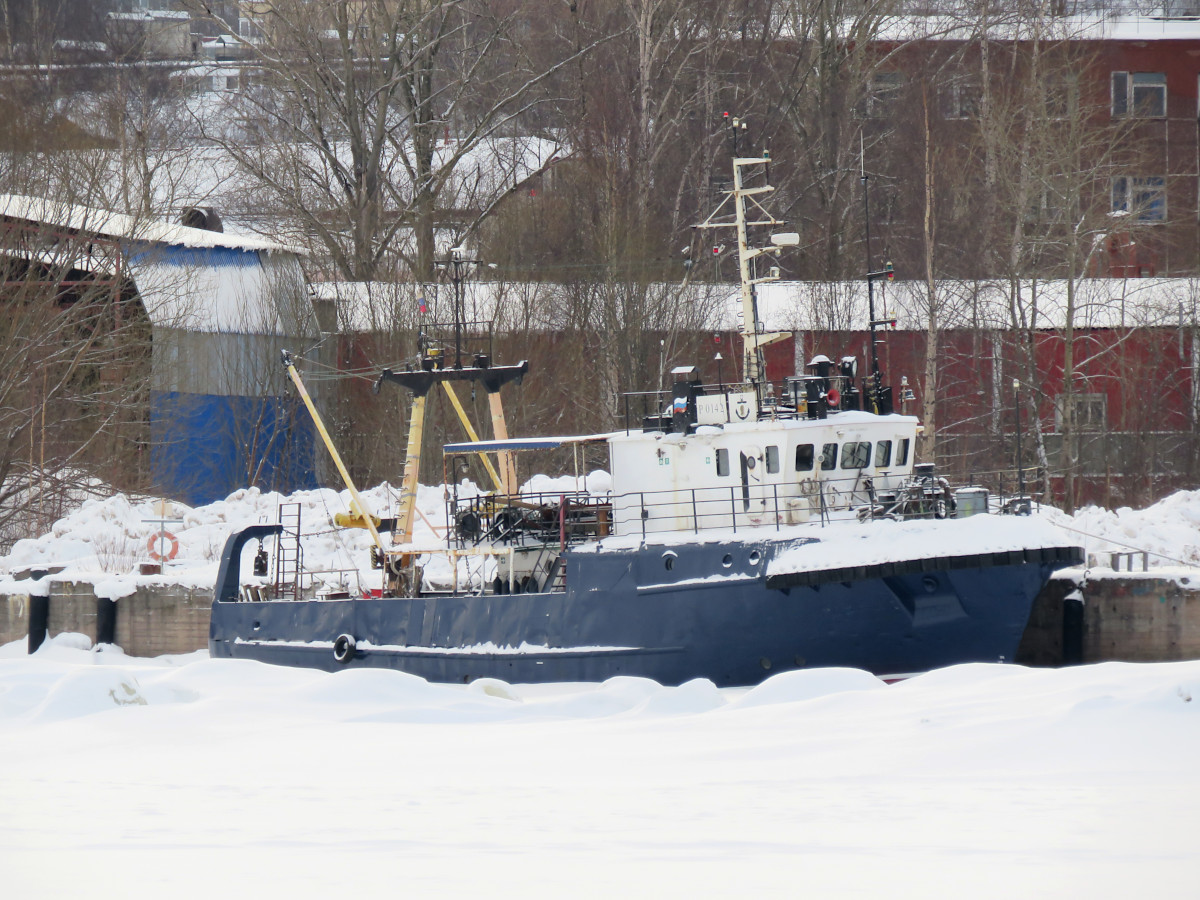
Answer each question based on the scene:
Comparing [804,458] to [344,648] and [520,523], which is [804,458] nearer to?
[520,523]

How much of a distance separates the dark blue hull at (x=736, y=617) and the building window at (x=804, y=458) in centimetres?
127

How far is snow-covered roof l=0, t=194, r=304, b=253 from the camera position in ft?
87.0

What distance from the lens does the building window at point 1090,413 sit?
26.9m

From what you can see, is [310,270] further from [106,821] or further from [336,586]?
[106,821]

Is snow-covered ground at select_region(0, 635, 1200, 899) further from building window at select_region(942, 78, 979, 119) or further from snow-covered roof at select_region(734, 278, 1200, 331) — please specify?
building window at select_region(942, 78, 979, 119)

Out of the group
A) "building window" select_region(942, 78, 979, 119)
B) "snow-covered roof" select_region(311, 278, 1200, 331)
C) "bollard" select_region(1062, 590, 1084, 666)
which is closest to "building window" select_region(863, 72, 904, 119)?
"building window" select_region(942, 78, 979, 119)

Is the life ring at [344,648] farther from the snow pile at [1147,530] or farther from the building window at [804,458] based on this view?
the snow pile at [1147,530]

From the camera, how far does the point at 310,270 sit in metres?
31.8

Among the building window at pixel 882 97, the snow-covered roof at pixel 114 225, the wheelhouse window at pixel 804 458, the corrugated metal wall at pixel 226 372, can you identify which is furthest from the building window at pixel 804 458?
the building window at pixel 882 97

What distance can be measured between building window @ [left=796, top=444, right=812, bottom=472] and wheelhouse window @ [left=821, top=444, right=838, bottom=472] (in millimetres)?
166

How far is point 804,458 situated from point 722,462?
95cm

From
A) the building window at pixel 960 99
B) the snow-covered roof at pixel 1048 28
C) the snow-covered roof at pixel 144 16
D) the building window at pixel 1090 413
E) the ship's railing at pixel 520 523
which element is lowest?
the ship's railing at pixel 520 523

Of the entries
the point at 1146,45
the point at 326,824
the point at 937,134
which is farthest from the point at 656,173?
the point at 326,824

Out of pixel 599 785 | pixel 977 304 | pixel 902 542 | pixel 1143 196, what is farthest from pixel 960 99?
pixel 599 785
